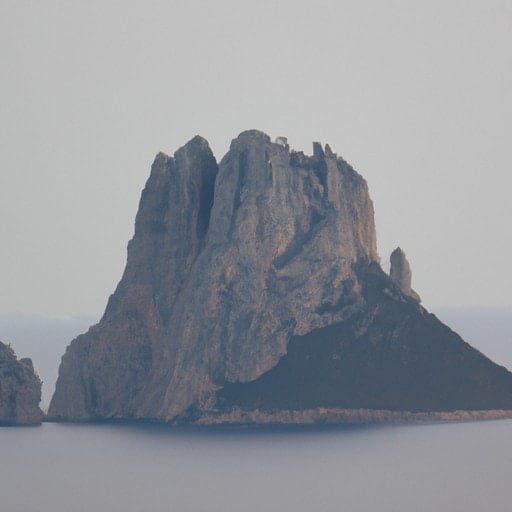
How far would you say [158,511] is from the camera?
193 m

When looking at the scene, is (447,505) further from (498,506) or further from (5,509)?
(5,509)

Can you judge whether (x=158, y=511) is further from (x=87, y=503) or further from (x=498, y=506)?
(x=498, y=506)

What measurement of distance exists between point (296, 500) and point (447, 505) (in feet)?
38.4

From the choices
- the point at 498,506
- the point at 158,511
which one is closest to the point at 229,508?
the point at 158,511

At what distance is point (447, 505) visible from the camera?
7643 inches

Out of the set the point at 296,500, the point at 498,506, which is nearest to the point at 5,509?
the point at 296,500

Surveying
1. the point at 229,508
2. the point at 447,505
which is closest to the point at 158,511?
the point at 229,508

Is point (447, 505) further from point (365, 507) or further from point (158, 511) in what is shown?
point (158, 511)

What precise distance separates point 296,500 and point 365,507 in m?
6.04

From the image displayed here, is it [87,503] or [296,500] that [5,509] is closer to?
[87,503]

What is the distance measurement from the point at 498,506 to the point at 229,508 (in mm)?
19921

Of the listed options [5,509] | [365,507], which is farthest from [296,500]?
[5,509]

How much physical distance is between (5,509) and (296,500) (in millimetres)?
21906

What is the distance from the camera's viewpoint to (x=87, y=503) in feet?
652
